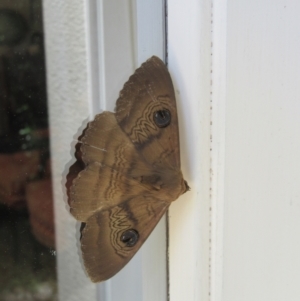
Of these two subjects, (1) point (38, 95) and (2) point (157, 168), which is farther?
(1) point (38, 95)

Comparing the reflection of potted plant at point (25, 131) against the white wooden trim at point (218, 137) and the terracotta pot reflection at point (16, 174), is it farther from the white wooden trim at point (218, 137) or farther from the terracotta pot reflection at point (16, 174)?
the white wooden trim at point (218, 137)

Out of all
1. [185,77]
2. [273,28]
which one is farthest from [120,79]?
Answer: [273,28]

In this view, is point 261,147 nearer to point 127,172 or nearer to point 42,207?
point 127,172

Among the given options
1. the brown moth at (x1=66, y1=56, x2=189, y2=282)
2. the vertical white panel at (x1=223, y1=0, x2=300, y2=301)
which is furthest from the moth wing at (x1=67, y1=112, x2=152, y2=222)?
the vertical white panel at (x1=223, y1=0, x2=300, y2=301)

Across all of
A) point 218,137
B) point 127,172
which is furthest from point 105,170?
point 218,137

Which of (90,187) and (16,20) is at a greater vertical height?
(16,20)

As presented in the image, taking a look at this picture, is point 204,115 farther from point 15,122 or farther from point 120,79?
point 15,122
